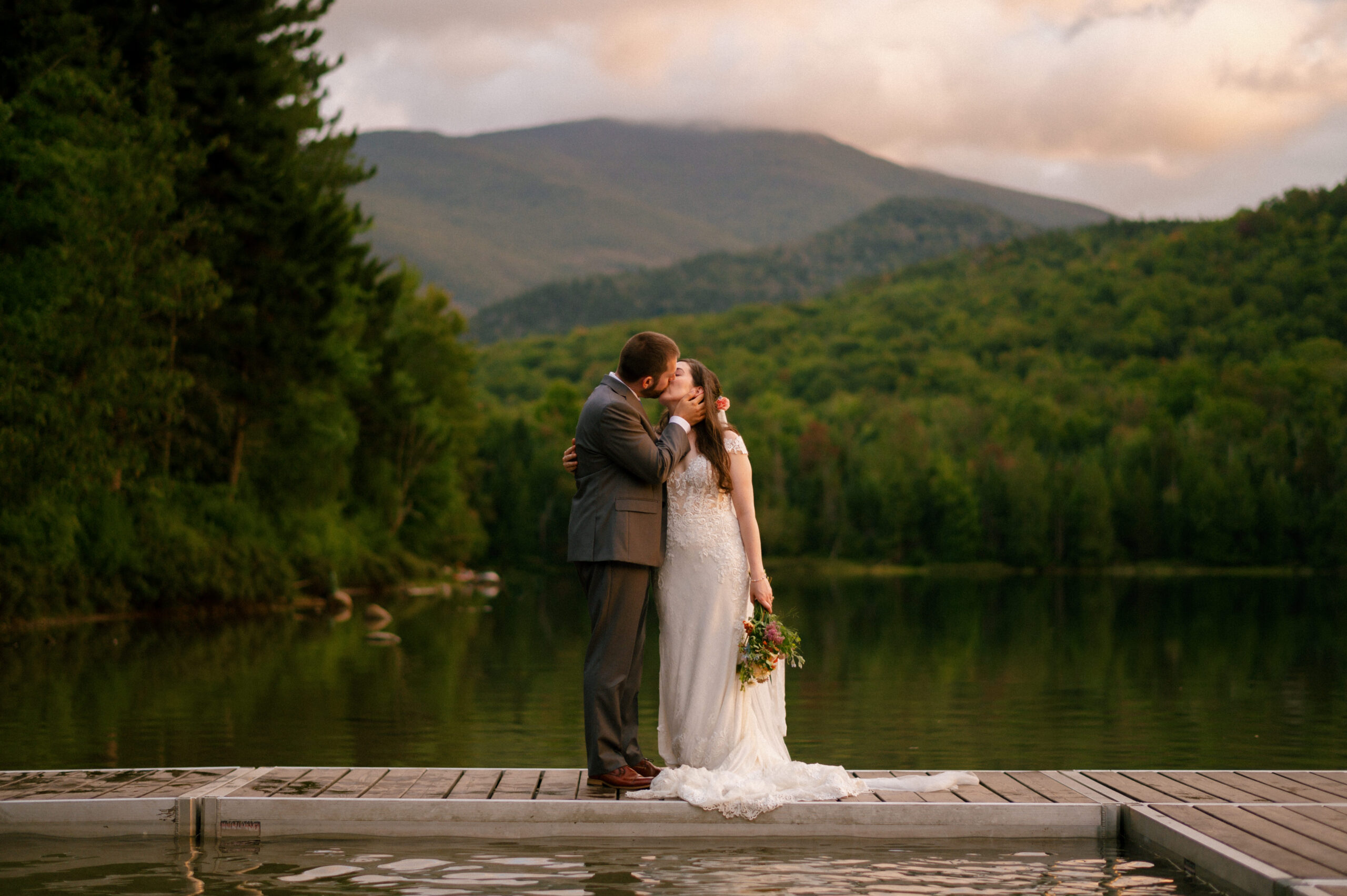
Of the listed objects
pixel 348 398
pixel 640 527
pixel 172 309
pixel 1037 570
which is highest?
pixel 172 309

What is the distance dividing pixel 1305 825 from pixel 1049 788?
4.62 ft

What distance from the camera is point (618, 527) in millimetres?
7520

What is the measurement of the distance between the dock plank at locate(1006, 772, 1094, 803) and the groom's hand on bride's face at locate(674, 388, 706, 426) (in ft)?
9.08

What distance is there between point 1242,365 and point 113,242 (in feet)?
312

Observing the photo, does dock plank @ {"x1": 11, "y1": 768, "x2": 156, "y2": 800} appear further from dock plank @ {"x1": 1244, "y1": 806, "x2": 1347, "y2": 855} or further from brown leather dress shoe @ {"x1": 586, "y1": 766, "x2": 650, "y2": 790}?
dock plank @ {"x1": 1244, "y1": 806, "x2": 1347, "y2": 855}

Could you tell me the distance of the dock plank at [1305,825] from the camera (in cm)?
641

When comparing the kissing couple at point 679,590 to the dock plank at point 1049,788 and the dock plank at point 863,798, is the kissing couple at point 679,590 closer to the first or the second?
the dock plank at point 863,798

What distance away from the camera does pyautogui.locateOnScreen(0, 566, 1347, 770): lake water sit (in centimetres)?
1192

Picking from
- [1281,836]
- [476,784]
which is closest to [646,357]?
[476,784]

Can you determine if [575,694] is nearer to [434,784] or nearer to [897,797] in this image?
[434,784]

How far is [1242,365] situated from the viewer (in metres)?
105

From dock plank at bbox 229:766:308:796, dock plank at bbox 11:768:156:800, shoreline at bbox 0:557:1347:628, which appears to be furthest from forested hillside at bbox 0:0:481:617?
shoreline at bbox 0:557:1347:628

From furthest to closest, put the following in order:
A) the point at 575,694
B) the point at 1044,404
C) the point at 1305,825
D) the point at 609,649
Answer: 1. the point at 1044,404
2. the point at 575,694
3. the point at 609,649
4. the point at 1305,825

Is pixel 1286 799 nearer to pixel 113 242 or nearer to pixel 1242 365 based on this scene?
pixel 113 242
